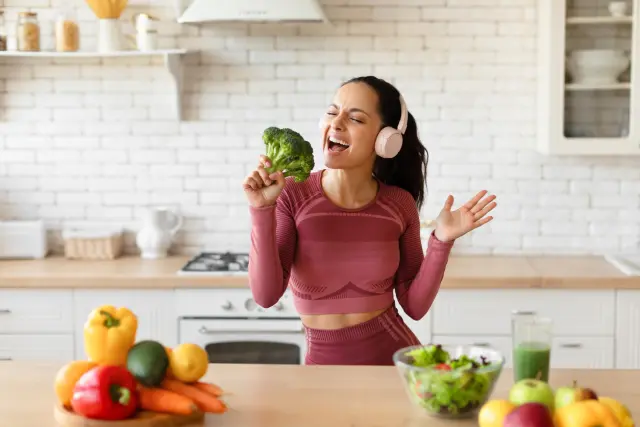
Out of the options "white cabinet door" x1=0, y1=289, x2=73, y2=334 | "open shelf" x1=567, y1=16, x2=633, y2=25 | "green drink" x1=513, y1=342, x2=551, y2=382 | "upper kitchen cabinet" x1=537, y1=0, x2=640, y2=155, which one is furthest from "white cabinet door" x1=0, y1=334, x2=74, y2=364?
"open shelf" x1=567, y1=16, x2=633, y2=25

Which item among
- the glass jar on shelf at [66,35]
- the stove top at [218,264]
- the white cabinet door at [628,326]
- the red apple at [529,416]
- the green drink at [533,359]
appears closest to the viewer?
the red apple at [529,416]

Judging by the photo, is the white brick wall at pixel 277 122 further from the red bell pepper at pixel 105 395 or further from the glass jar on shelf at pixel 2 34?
the red bell pepper at pixel 105 395

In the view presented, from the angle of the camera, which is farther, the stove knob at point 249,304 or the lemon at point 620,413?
the stove knob at point 249,304

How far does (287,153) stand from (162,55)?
2.28 metres

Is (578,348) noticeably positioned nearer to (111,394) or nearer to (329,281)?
(329,281)

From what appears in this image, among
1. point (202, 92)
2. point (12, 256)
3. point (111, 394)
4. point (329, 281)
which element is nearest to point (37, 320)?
point (12, 256)

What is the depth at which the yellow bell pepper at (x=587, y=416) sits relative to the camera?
1.59 metres

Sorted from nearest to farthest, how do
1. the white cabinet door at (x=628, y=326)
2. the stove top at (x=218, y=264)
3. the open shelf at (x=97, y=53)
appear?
the white cabinet door at (x=628, y=326) → the stove top at (x=218, y=264) → the open shelf at (x=97, y=53)

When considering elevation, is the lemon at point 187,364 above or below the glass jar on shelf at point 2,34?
below

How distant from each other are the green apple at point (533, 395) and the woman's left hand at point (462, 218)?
652mm

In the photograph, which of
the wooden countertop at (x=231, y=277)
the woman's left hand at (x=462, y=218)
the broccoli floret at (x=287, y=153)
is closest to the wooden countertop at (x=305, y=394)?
the woman's left hand at (x=462, y=218)

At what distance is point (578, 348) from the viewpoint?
12.5 feet

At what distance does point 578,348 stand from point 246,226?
1.64m

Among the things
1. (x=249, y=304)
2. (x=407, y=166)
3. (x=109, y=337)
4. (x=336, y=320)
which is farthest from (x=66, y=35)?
(x=109, y=337)
